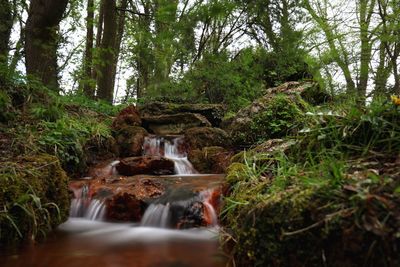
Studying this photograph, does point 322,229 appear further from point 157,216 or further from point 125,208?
point 125,208

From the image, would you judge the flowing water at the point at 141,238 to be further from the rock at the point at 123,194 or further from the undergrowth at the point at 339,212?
the undergrowth at the point at 339,212

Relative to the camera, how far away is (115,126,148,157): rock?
A: 7602 mm

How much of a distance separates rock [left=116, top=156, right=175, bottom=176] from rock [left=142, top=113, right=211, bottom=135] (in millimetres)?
2672

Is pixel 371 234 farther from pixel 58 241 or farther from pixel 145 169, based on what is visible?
pixel 145 169

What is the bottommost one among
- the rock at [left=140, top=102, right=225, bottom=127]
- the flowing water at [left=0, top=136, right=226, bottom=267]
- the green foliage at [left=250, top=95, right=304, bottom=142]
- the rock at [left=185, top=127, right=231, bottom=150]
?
the flowing water at [left=0, top=136, right=226, bottom=267]

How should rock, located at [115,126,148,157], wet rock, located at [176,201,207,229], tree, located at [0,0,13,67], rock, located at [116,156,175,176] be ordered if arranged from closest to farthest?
wet rock, located at [176,201,207,229] < rock, located at [116,156,175,176] < rock, located at [115,126,148,157] < tree, located at [0,0,13,67]

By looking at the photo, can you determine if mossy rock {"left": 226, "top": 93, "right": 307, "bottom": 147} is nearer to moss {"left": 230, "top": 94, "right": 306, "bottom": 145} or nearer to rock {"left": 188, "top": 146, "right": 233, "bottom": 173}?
moss {"left": 230, "top": 94, "right": 306, "bottom": 145}

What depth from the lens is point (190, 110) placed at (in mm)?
9703

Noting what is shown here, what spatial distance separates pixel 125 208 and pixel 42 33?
4524 millimetres

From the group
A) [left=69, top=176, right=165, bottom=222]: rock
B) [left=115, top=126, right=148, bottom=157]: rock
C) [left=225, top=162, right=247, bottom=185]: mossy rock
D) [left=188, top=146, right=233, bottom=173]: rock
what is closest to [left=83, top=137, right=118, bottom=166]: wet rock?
[left=115, top=126, right=148, bottom=157]: rock

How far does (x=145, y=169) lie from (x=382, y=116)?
13.7 feet

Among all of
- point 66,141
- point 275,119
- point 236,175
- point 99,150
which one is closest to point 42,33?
point 99,150

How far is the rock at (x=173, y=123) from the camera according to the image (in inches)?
356

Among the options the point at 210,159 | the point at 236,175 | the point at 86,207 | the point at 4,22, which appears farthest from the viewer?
the point at 4,22
